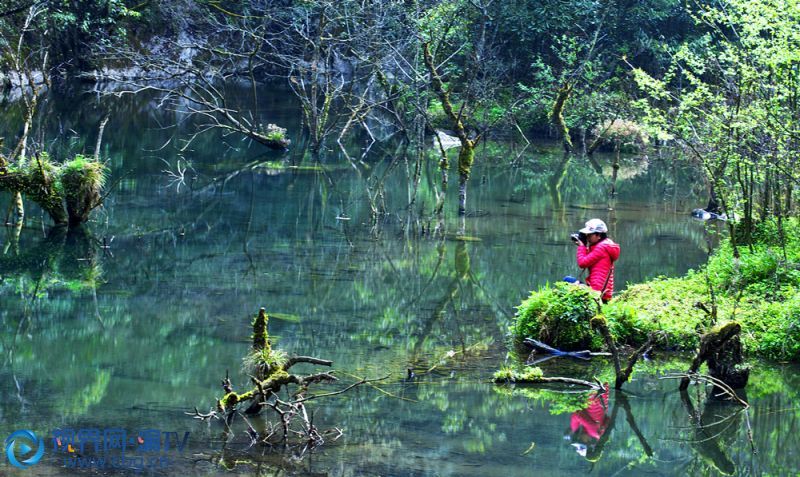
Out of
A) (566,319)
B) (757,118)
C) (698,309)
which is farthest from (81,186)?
(757,118)

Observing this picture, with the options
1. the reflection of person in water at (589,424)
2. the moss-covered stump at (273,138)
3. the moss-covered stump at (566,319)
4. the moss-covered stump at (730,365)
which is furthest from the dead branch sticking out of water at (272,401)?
the moss-covered stump at (273,138)

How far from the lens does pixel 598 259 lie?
1406 centimetres

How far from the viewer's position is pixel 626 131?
142ft

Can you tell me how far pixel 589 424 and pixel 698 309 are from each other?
4.57 meters

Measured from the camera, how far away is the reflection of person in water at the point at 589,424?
10156 millimetres

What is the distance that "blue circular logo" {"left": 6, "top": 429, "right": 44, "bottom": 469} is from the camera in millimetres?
8836

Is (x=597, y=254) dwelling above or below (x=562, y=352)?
above

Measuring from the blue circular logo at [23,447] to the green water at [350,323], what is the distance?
12 cm

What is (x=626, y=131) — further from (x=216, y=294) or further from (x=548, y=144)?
(x=216, y=294)

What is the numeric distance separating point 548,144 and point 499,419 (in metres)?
35.1

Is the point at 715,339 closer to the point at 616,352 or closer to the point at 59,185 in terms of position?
the point at 616,352

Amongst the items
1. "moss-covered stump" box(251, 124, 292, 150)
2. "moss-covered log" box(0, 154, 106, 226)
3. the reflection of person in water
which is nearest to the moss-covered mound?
the reflection of person in water

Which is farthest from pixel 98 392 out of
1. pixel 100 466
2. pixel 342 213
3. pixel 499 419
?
pixel 342 213

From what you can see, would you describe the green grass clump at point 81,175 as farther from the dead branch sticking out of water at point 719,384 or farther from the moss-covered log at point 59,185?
the dead branch sticking out of water at point 719,384
